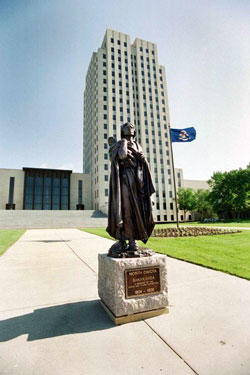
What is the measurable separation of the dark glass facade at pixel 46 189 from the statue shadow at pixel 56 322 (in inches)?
2124

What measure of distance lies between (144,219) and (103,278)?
1298mm

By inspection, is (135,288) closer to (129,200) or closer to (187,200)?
(129,200)

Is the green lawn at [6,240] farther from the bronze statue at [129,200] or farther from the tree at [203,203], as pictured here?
the tree at [203,203]

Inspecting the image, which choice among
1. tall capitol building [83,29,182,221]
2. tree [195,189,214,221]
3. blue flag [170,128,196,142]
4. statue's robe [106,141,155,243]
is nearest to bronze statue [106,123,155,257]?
statue's robe [106,141,155,243]

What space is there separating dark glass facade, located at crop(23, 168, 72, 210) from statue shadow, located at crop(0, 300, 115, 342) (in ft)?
177

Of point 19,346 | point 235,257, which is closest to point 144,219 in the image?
point 19,346

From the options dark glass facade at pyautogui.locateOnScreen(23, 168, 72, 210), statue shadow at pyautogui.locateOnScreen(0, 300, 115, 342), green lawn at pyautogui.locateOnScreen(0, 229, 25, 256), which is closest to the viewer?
statue shadow at pyautogui.locateOnScreen(0, 300, 115, 342)

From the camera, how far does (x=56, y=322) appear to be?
9.89 feet

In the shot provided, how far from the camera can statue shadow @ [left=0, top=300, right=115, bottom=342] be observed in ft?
8.96

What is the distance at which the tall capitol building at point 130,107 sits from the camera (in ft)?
173

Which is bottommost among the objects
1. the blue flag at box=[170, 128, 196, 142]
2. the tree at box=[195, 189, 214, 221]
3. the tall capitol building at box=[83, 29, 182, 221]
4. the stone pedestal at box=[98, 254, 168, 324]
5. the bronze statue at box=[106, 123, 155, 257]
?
the stone pedestal at box=[98, 254, 168, 324]

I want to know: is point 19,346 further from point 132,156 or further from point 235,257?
point 235,257

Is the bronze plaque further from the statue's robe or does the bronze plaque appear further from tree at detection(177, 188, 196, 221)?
tree at detection(177, 188, 196, 221)

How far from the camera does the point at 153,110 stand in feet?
191
